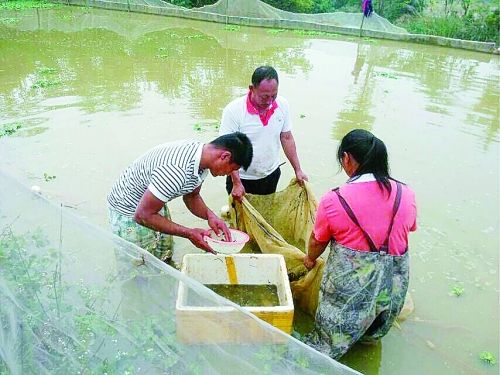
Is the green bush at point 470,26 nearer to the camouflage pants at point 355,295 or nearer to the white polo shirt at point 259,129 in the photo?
the white polo shirt at point 259,129

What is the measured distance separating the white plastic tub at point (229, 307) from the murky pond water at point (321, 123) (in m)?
0.80

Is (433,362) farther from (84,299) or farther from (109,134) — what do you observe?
(109,134)

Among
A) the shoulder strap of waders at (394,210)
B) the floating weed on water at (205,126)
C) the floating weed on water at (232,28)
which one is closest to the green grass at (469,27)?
the floating weed on water at (232,28)

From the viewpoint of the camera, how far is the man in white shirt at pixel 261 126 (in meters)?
3.20

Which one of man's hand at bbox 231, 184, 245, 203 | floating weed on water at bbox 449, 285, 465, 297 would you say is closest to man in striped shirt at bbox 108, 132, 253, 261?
man's hand at bbox 231, 184, 245, 203

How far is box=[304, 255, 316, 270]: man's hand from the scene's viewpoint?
2864 millimetres

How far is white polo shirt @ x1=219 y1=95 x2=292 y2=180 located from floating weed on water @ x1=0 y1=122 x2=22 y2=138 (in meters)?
4.16

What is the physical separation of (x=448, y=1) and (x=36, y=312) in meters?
22.8

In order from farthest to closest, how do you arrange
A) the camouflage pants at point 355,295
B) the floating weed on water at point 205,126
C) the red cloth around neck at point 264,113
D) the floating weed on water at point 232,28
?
1. the floating weed on water at point 232,28
2. the floating weed on water at point 205,126
3. the red cloth around neck at point 264,113
4. the camouflage pants at point 355,295

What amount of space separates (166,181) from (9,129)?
4.91 metres

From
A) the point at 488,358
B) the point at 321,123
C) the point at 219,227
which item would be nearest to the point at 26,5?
the point at 321,123

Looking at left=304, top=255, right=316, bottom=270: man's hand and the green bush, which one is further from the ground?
the green bush

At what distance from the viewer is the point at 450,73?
11.7m

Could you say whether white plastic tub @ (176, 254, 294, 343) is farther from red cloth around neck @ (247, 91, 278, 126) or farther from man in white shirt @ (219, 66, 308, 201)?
red cloth around neck @ (247, 91, 278, 126)
